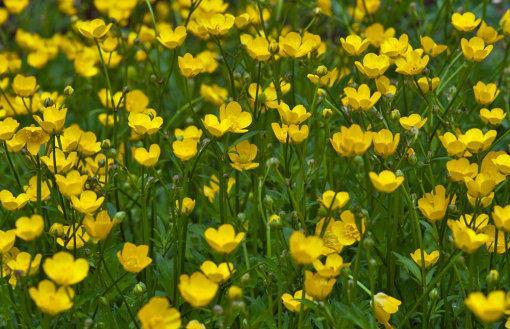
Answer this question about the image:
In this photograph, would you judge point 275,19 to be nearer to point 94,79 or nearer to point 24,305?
point 94,79

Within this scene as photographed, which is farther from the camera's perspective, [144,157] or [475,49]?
[475,49]

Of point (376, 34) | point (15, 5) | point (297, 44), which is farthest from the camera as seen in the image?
point (15, 5)

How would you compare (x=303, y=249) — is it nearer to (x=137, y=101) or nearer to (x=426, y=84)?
(x=426, y=84)

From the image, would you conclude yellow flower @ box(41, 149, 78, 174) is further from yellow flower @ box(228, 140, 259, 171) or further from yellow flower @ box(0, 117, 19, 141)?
yellow flower @ box(228, 140, 259, 171)

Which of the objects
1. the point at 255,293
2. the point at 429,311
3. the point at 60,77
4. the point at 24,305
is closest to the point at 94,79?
the point at 60,77

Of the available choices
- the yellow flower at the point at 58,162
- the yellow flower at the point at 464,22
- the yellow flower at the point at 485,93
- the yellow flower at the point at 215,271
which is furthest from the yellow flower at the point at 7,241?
the yellow flower at the point at 464,22

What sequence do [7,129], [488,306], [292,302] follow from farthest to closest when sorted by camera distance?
1. [7,129]
2. [292,302]
3. [488,306]

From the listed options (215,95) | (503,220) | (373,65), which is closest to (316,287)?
(503,220)
